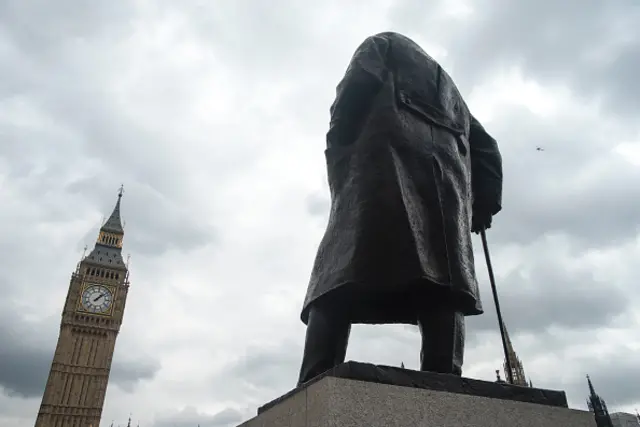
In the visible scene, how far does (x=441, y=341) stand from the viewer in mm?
3752

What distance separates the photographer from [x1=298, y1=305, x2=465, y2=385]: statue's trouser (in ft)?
12.1

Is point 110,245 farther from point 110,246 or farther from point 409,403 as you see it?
point 409,403

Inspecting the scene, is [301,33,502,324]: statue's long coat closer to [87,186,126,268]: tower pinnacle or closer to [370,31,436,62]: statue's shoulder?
[370,31,436,62]: statue's shoulder

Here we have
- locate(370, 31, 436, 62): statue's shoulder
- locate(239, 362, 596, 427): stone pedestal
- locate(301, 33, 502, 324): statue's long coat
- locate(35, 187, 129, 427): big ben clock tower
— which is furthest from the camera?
locate(35, 187, 129, 427): big ben clock tower

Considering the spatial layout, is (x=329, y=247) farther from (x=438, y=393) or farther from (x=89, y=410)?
(x=89, y=410)

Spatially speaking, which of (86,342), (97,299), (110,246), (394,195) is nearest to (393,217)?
(394,195)

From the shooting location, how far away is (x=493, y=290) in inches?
193

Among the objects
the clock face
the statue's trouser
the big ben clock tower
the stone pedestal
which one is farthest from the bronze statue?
the clock face

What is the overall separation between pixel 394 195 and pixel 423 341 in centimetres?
114

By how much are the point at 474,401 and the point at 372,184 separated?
1.73 m

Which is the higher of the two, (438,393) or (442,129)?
(442,129)

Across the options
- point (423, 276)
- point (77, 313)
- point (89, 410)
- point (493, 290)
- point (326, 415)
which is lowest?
point (326, 415)

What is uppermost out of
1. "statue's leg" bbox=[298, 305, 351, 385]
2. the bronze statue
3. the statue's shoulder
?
the statue's shoulder

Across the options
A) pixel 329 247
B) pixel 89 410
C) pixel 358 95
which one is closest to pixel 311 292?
pixel 329 247
